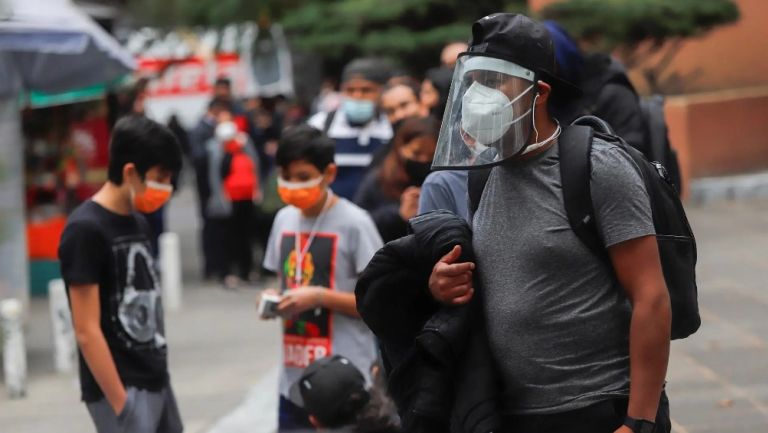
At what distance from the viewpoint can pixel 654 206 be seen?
337 centimetres

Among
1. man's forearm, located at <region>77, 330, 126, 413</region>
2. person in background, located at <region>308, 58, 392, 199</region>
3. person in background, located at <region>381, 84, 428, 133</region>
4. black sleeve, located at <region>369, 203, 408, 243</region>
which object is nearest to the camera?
man's forearm, located at <region>77, 330, 126, 413</region>

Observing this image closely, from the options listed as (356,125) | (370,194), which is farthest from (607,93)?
(356,125)

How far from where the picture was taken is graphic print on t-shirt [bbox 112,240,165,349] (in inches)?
189

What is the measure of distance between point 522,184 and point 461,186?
108cm

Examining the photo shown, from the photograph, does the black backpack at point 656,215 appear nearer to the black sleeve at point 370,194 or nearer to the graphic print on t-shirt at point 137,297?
the graphic print on t-shirt at point 137,297

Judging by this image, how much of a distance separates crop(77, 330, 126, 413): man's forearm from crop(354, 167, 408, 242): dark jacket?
144cm

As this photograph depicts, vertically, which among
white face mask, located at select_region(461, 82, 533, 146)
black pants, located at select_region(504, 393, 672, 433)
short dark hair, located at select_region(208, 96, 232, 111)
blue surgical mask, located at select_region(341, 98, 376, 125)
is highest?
white face mask, located at select_region(461, 82, 533, 146)

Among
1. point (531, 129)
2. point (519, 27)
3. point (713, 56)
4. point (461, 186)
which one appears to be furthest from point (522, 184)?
point (713, 56)

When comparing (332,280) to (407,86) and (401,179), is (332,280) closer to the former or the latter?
(401,179)

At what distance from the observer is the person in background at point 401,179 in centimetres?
557

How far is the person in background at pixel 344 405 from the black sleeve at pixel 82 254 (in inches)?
32.5

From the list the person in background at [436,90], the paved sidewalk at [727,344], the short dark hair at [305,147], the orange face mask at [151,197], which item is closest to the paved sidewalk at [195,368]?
the person in background at [436,90]

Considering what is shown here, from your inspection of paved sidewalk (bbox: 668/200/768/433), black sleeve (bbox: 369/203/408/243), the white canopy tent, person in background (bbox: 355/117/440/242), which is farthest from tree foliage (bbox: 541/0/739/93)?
black sleeve (bbox: 369/203/408/243)

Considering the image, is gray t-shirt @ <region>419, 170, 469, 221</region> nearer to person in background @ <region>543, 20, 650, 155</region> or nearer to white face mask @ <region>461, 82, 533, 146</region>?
white face mask @ <region>461, 82, 533, 146</region>
